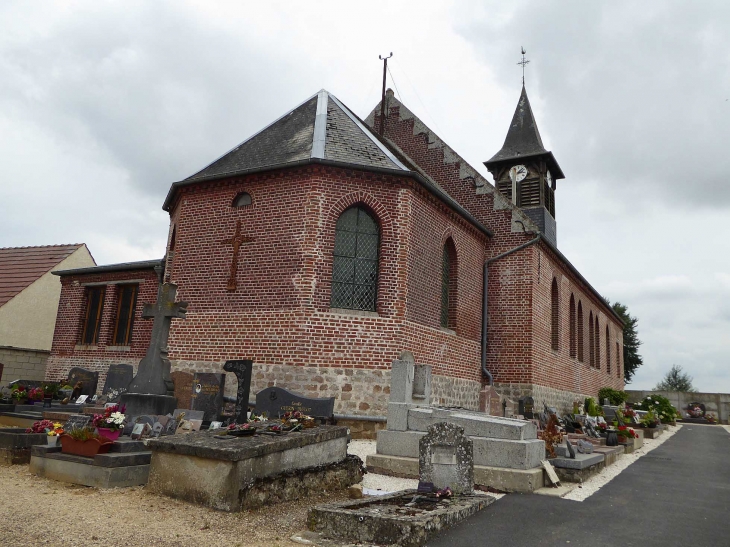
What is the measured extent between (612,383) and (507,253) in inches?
691

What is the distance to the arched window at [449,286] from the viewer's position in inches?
568

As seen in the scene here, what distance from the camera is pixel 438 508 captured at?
542cm

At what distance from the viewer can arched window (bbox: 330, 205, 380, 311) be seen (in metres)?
12.1

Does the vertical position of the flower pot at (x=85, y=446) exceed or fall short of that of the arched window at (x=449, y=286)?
it falls short

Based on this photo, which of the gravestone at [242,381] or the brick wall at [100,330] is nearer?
the gravestone at [242,381]

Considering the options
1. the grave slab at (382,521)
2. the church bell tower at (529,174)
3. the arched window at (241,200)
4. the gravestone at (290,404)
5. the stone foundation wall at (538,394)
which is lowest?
the grave slab at (382,521)

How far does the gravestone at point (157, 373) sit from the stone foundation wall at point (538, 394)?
9.20 m

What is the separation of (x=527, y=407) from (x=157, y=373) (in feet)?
30.1

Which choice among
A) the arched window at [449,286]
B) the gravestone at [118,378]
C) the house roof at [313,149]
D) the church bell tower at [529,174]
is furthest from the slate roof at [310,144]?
the church bell tower at [529,174]

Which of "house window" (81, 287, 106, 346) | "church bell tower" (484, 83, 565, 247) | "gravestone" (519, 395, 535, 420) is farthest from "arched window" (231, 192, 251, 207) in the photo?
"church bell tower" (484, 83, 565, 247)

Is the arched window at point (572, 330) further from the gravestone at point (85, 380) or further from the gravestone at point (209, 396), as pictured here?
the gravestone at point (85, 380)

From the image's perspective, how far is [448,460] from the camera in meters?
6.23

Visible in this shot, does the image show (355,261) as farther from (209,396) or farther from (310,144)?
(209,396)

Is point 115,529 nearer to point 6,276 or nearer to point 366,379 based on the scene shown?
point 366,379
